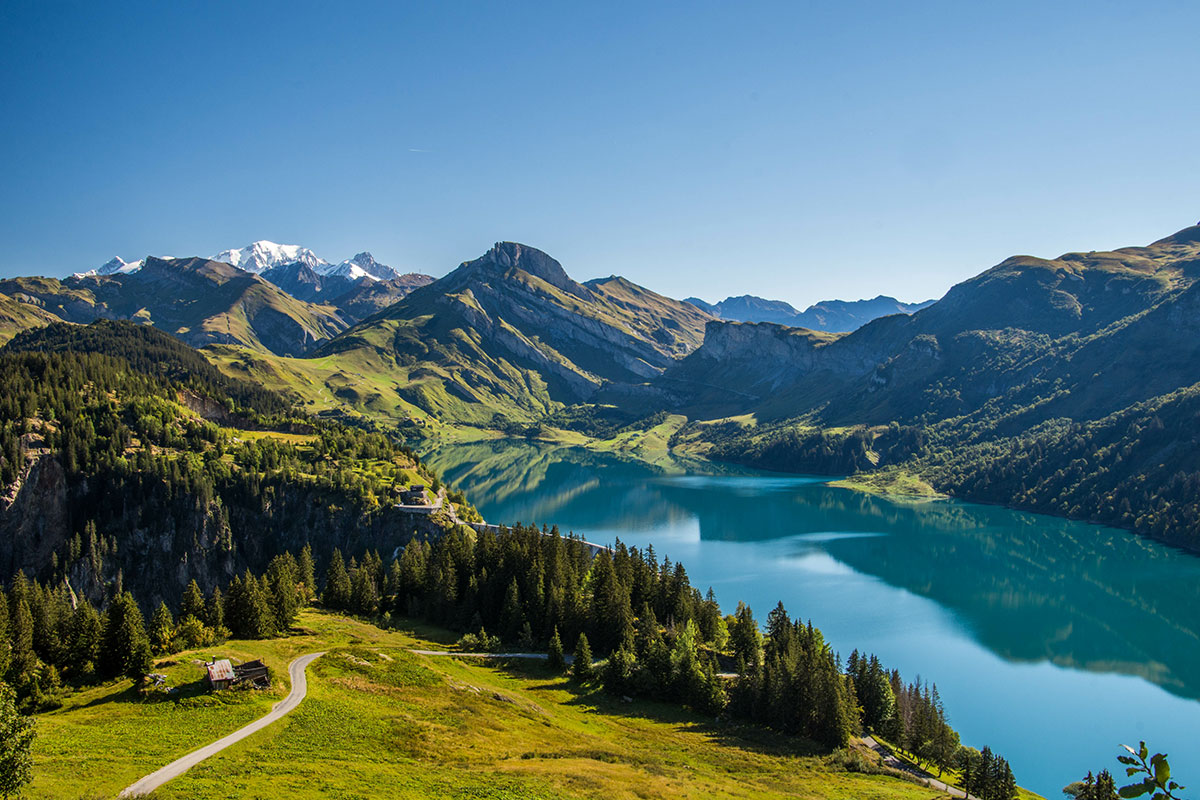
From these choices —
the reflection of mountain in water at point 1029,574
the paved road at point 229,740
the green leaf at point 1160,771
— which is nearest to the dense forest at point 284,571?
the paved road at point 229,740

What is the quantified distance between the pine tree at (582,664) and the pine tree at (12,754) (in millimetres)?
46044

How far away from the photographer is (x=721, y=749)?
55.5m

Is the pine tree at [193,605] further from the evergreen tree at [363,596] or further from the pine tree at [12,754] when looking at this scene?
the pine tree at [12,754]

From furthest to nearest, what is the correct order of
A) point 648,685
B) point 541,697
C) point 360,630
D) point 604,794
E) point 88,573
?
point 88,573, point 360,630, point 648,685, point 541,697, point 604,794

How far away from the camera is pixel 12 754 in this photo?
2875 centimetres

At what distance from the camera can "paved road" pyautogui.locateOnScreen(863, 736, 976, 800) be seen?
53.8 meters

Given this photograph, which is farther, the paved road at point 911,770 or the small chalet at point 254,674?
the paved road at point 911,770

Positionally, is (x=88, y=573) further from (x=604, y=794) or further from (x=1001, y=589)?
(x=1001, y=589)

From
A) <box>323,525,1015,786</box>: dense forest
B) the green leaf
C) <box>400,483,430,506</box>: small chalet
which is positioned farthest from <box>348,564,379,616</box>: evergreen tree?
the green leaf

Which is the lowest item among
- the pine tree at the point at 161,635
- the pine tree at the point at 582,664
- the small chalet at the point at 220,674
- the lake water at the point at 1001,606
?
the lake water at the point at 1001,606

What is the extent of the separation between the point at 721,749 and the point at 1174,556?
144123 mm

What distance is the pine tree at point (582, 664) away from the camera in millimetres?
69000

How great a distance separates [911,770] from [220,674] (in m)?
53.4

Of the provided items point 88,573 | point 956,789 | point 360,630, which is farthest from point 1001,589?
point 88,573
